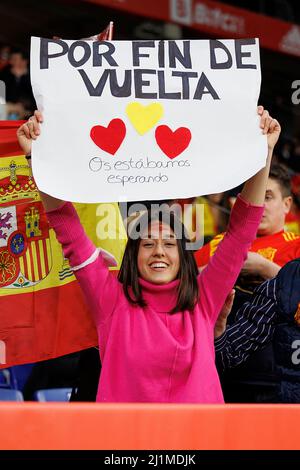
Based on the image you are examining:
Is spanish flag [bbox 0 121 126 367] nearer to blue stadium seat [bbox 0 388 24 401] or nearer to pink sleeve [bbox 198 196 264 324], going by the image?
pink sleeve [bbox 198 196 264 324]

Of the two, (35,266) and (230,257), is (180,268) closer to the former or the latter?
(230,257)

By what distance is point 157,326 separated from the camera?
2.85 meters

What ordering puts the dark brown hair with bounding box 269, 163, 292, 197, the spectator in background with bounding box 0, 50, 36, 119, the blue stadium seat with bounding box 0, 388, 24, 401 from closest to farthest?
the dark brown hair with bounding box 269, 163, 292, 197
the blue stadium seat with bounding box 0, 388, 24, 401
the spectator in background with bounding box 0, 50, 36, 119

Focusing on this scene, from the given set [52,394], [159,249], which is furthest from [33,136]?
[52,394]

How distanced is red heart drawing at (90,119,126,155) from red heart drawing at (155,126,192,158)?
113mm

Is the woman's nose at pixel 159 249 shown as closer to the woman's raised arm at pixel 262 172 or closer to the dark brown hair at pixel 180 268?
the dark brown hair at pixel 180 268

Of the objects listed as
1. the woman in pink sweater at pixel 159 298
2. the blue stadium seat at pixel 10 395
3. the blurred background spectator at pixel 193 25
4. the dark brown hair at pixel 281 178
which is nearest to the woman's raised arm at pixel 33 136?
the woman in pink sweater at pixel 159 298

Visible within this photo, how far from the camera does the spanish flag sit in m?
3.34

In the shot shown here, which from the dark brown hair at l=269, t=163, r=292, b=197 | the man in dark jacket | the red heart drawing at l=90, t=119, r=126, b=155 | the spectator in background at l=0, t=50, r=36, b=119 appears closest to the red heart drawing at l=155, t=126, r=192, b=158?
the red heart drawing at l=90, t=119, r=126, b=155

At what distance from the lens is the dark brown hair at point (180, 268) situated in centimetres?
294

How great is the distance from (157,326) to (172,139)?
580 millimetres
